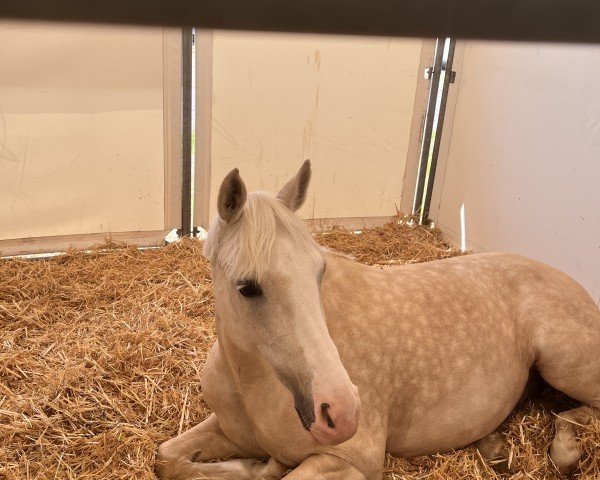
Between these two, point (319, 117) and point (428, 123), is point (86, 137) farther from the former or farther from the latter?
point (428, 123)

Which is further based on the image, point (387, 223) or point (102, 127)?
point (387, 223)

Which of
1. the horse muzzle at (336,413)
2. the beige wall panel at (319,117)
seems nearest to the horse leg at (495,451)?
the horse muzzle at (336,413)

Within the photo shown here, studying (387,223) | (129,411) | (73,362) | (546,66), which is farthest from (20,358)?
(546,66)

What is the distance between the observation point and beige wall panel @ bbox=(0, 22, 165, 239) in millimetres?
3533

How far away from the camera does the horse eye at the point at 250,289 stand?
4.99 ft

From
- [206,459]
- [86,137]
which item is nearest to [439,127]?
[86,137]

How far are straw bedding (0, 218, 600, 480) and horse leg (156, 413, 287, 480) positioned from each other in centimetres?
8

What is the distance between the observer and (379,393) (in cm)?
204

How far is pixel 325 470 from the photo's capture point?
1880mm

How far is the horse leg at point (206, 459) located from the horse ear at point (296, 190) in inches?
39.2

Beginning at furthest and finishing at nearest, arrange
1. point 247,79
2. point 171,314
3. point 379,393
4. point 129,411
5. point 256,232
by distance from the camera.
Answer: point 247,79
point 171,314
point 129,411
point 379,393
point 256,232

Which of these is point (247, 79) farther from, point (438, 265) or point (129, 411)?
point (129, 411)

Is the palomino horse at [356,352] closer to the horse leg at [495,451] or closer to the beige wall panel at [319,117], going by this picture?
the horse leg at [495,451]

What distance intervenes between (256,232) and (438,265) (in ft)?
3.98
